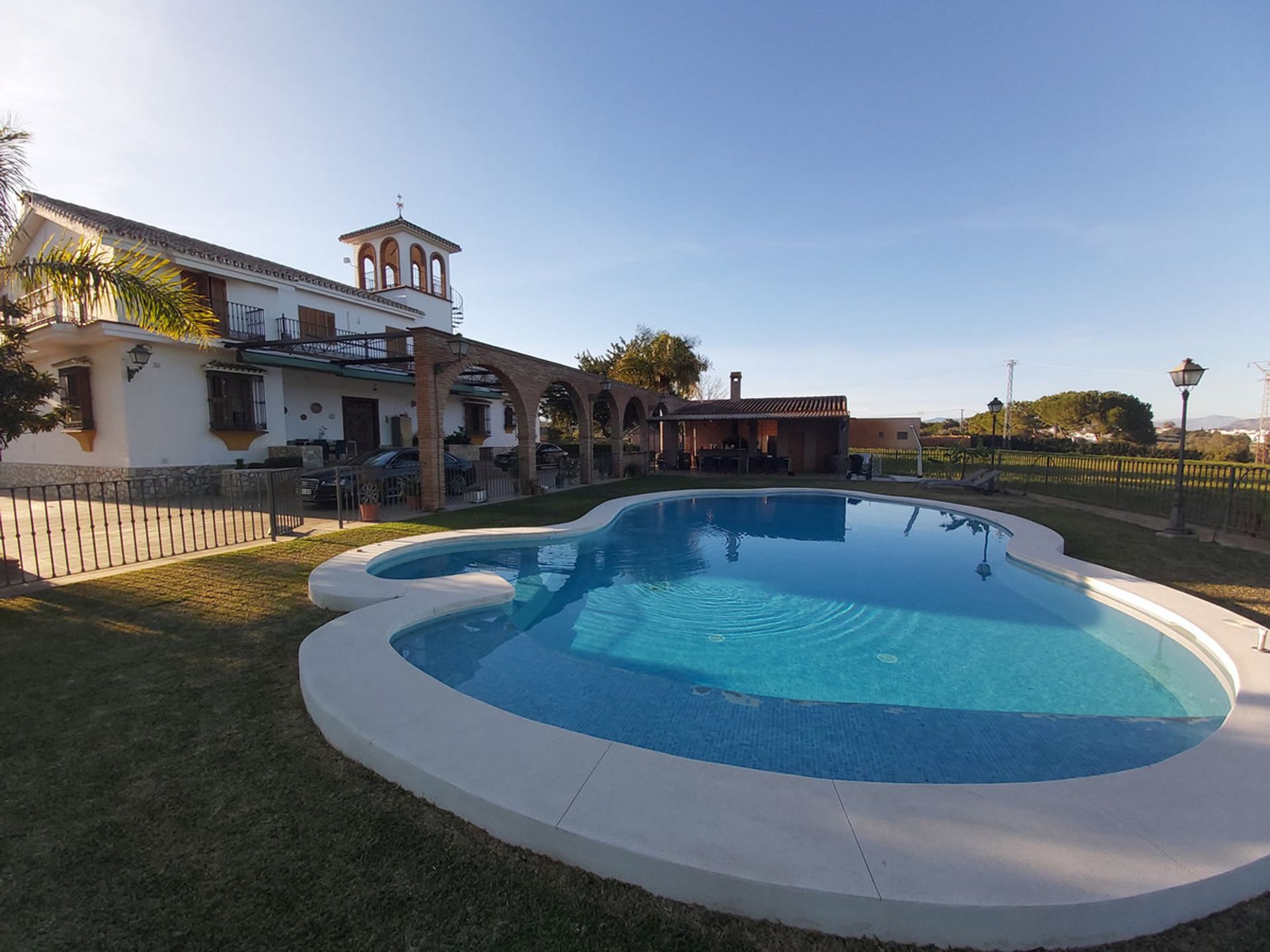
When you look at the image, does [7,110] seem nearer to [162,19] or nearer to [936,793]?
[162,19]

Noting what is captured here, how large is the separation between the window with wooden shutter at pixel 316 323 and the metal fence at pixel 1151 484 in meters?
25.0

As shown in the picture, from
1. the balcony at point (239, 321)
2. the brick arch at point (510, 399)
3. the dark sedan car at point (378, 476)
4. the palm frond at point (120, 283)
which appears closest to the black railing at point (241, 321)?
the balcony at point (239, 321)

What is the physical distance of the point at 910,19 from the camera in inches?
394

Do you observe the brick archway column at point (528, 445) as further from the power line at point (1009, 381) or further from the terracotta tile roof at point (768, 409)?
the power line at point (1009, 381)

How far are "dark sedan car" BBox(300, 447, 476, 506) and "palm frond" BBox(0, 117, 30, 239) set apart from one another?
6.45 meters

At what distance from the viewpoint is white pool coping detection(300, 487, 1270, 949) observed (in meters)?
1.95

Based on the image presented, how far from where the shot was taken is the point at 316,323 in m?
19.9

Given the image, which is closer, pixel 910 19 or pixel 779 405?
pixel 910 19

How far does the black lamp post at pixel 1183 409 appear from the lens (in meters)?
10.0

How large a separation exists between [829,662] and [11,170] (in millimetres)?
10401

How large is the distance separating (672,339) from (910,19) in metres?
22.0

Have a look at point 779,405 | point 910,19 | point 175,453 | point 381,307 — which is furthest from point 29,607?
point 779,405

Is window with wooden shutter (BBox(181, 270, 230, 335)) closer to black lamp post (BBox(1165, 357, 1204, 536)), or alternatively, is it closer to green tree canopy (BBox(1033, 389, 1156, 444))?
black lamp post (BBox(1165, 357, 1204, 536))

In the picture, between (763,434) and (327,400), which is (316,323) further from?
(763,434)
